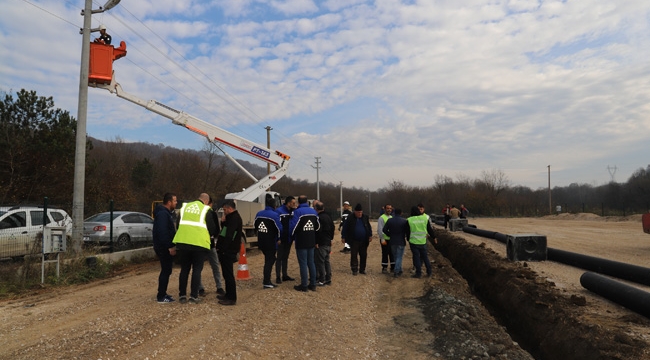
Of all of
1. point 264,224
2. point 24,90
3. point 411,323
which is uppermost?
point 24,90

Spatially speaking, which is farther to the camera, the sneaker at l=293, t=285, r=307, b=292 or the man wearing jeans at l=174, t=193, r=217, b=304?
the sneaker at l=293, t=285, r=307, b=292

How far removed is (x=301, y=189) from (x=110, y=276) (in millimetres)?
76026

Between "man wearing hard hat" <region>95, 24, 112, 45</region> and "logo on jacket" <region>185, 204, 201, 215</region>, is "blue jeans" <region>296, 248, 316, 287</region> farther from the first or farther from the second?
"man wearing hard hat" <region>95, 24, 112, 45</region>

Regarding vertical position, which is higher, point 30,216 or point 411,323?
point 30,216

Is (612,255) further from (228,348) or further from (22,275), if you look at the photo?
(22,275)

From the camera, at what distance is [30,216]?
43.6 feet

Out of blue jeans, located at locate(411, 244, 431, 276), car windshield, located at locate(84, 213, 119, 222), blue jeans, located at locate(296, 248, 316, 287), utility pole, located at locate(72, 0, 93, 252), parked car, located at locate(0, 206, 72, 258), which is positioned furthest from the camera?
car windshield, located at locate(84, 213, 119, 222)

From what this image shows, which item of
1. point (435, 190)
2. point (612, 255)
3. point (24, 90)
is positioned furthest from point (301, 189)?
point (612, 255)

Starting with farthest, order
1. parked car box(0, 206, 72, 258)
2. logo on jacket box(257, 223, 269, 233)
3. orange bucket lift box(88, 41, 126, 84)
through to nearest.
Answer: orange bucket lift box(88, 41, 126, 84) < parked car box(0, 206, 72, 258) < logo on jacket box(257, 223, 269, 233)

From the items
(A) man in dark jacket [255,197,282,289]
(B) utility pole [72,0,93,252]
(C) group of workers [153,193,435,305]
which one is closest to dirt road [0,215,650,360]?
(C) group of workers [153,193,435,305]

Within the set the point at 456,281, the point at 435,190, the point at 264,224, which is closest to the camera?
the point at 264,224

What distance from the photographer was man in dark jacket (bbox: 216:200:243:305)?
810cm

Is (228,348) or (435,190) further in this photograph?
(435,190)

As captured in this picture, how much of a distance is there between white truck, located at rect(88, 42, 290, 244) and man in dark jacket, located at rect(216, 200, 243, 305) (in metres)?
8.06
